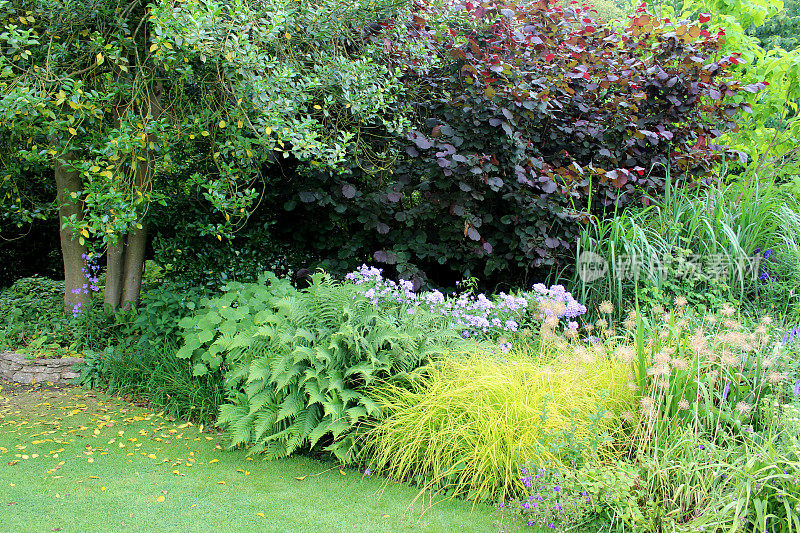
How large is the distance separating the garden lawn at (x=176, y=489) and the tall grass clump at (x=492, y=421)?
15cm

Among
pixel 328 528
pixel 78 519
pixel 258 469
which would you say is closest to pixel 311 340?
pixel 258 469

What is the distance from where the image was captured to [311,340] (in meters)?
3.54

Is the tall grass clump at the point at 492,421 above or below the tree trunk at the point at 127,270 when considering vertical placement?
below

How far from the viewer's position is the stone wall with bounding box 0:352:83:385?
4.82m

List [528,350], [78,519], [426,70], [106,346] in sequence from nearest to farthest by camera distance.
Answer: [78,519], [528,350], [426,70], [106,346]

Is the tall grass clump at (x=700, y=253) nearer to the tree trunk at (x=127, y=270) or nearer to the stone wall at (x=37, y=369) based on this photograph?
the tree trunk at (x=127, y=270)

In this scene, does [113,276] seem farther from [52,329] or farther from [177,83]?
[177,83]

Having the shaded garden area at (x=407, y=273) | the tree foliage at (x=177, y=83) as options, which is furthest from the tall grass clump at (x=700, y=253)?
the tree foliage at (x=177, y=83)

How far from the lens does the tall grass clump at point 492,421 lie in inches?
118

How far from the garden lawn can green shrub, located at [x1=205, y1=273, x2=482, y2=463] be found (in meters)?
0.20

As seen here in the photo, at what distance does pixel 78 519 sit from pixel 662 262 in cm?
463

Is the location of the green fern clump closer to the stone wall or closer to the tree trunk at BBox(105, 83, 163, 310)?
the stone wall

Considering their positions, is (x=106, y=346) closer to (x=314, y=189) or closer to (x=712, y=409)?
(x=314, y=189)

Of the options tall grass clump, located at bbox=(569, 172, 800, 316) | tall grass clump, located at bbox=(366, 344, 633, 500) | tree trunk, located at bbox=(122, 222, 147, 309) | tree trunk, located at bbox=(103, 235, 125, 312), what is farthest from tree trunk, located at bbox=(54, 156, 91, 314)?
tall grass clump, located at bbox=(569, 172, 800, 316)
